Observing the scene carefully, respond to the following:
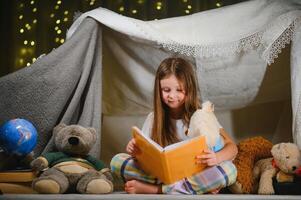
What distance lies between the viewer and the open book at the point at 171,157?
131 cm

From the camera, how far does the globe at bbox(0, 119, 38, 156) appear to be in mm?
1497

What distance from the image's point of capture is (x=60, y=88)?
1.69 meters

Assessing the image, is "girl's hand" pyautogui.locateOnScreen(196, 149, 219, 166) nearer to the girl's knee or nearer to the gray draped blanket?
the girl's knee

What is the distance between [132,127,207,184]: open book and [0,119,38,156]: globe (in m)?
0.38

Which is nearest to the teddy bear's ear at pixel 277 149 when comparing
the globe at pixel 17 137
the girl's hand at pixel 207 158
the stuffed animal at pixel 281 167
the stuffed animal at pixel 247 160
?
the stuffed animal at pixel 281 167

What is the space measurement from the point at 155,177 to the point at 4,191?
49 cm

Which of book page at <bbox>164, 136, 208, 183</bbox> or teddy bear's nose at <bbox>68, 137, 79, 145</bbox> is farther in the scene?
teddy bear's nose at <bbox>68, 137, 79, 145</bbox>

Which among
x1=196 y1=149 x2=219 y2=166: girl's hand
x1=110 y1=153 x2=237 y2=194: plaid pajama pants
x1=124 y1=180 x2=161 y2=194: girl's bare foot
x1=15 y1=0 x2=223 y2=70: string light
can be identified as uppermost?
x1=15 y1=0 x2=223 y2=70: string light

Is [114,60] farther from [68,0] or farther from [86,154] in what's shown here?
[68,0]

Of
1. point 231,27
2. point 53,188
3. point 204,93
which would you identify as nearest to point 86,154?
point 53,188

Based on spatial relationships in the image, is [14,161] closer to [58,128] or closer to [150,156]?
[58,128]

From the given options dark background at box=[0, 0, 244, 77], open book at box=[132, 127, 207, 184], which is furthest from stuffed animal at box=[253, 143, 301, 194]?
dark background at box=[0, 0, 244, 77]

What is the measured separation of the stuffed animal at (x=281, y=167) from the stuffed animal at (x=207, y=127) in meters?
0.17

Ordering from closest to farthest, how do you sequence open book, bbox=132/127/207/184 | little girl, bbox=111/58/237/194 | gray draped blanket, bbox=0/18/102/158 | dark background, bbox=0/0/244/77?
open book, bbox=132/127/207/184, little girl, bbox=111/58/237/194, gray draped blanket, bbox=0/18/102/158, dark background, bbox=0/0/244/77
